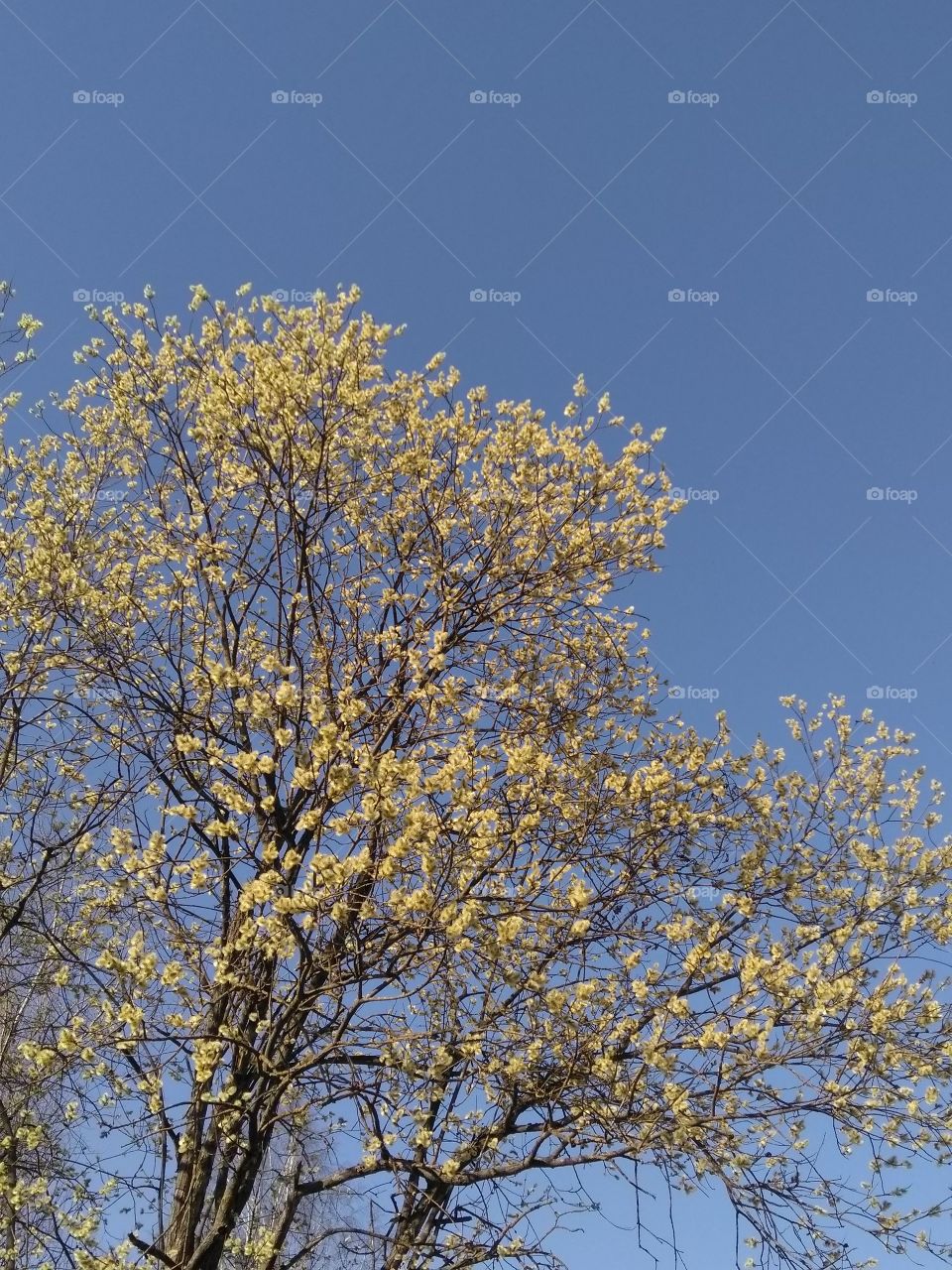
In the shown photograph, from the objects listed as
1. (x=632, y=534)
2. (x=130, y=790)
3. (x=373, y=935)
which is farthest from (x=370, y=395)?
(x=373, y=935)

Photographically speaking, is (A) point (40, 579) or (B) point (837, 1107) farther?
(A) point (40, 579)

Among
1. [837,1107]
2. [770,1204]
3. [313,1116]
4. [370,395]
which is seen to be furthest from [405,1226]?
[370,395]

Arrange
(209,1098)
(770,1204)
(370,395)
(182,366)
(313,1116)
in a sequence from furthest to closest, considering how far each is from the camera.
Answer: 1. (182,366)
2. (370,395)
3. (313,1116)
4. (770,1204)
5. (209,1098)

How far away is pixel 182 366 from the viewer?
699 cm

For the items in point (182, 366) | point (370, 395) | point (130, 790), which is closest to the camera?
point (130, 790)

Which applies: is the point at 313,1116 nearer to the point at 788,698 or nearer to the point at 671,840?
the point at 671,840

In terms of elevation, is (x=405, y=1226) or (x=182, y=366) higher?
(x=182, y=366)

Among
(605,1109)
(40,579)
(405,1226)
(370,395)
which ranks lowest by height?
(405,1226)

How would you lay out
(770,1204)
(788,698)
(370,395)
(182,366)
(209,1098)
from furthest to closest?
(788,698) < (182,366) < (370,395) < (770,1204) < (209,1098)

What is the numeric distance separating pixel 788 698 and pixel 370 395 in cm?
438

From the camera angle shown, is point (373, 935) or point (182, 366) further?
point (182, 366)

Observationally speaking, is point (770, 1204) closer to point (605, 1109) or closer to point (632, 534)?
point (605, 1109)

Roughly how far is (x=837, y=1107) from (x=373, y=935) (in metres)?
2.66

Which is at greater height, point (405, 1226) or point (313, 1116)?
point (313, 1116)
